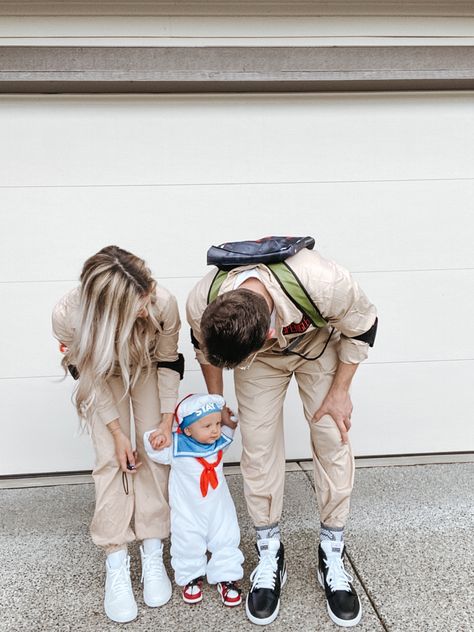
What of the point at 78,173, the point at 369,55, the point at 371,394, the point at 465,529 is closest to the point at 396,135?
the point at 369,55

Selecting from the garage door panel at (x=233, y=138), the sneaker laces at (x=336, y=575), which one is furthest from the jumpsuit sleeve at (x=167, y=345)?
the garage door panel at (x=233, y=138)

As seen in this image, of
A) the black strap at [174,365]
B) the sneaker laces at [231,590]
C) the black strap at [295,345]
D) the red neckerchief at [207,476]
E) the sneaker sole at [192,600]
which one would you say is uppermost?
the black strap at [295,345]

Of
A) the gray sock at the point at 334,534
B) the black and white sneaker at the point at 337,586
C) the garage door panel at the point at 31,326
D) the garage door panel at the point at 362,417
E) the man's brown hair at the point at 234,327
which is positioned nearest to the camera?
the man's brown hair at the point at 234,327

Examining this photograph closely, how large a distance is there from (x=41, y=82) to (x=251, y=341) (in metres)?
1.91

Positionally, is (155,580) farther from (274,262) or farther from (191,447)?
(274,262)

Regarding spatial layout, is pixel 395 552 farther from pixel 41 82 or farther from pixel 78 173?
pixel 41 82

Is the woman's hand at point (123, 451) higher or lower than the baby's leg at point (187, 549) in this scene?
higher

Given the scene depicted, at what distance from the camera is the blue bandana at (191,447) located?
2.25 m

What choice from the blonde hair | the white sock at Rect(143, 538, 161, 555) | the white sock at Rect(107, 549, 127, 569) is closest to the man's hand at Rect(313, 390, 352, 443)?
the blonde hair

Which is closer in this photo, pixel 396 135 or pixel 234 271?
pixel 234 271

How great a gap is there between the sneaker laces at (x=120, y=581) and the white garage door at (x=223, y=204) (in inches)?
41.3

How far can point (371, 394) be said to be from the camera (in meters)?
3.28

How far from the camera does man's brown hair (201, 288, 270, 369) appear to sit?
1698mm

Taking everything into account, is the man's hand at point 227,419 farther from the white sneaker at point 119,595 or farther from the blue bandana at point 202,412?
the white sneaker at point 119,595
